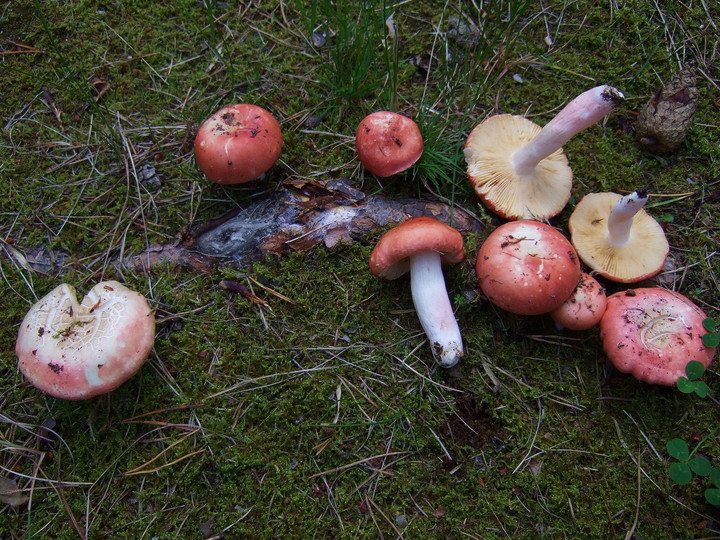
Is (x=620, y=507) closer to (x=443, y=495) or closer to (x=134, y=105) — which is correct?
(x=443, y=495)

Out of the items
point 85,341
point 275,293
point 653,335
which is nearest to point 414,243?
point 275,293

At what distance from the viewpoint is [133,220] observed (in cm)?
299

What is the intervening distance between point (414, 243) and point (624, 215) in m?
1.33

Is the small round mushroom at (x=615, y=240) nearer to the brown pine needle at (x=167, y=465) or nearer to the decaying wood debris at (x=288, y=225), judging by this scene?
the decaying wood debris at (x=288, y=225)

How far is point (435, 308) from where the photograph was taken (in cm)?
264

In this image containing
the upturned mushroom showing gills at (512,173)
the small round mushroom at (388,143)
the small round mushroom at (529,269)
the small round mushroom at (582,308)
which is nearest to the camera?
the small round mushroom at (529,269)

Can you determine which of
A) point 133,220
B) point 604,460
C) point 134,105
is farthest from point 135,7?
point 604,460

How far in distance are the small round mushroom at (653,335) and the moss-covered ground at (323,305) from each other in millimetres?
259

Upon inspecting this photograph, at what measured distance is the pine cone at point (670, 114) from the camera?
2.95 metres

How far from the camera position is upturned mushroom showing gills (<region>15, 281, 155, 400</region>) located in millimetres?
2283

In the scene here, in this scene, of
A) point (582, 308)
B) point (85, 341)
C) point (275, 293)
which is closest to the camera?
point (85, 341)

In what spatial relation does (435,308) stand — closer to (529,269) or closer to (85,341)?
(529,269)

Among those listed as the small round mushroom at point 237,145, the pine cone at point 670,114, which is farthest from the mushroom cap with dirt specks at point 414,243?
the pine cone at point 670,114

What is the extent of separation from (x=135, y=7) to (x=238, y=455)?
3443mm
